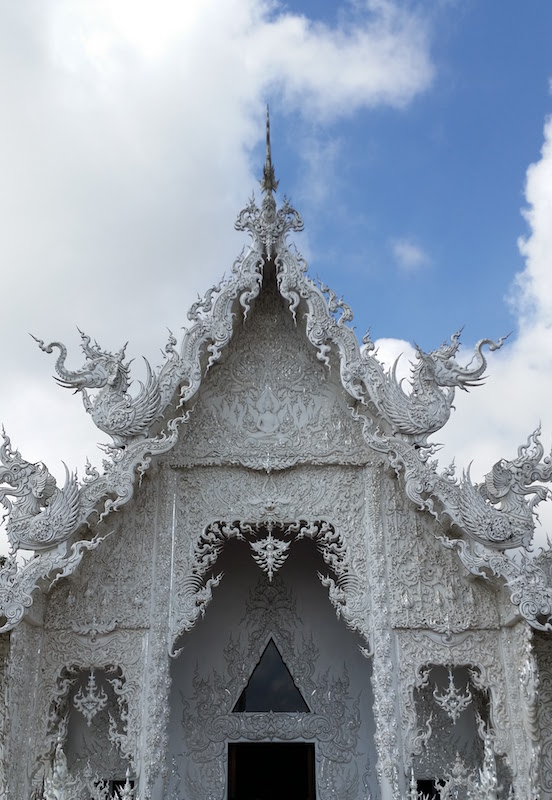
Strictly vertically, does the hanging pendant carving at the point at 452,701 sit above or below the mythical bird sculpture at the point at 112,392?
below

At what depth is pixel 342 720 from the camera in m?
7.22

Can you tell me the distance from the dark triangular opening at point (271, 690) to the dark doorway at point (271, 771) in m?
0.31

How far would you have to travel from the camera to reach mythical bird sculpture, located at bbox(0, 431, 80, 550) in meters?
5.62

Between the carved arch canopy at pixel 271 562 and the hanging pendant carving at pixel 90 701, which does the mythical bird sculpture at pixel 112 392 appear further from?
the hanging pendant carving at pixel 90 701

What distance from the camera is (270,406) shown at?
22.3 ft

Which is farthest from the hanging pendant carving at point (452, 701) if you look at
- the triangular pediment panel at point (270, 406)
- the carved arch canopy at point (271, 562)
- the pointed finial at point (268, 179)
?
the pointed finial at point (268, 179)

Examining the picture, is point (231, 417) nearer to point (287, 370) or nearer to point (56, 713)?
point (287, 370)

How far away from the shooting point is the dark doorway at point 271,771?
7.05 meters

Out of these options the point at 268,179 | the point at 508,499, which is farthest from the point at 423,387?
the point at 268,179

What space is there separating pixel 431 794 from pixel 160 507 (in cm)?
322

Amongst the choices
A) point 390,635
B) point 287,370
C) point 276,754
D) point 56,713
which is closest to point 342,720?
point 276,754

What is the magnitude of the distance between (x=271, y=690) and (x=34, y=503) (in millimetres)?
2981

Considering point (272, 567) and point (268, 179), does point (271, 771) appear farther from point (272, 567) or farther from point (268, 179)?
point (268, 179)

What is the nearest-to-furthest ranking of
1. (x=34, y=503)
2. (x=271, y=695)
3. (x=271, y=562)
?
(x=34, y=503)
(x=271, y=562)
(x=271, y=695)
